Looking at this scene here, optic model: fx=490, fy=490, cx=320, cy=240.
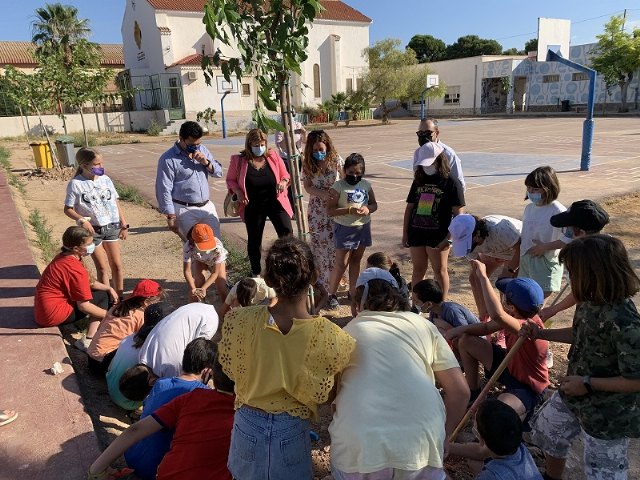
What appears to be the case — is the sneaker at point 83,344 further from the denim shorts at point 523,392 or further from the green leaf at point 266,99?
the denim shorts at point 523,392

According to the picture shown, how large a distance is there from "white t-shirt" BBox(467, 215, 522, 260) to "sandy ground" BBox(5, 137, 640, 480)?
880 mm

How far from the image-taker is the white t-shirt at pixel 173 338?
3117mm

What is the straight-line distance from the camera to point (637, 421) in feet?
6.57

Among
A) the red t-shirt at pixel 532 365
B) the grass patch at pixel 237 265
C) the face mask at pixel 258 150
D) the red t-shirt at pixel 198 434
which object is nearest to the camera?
the red t-shirt at pixel 198 434

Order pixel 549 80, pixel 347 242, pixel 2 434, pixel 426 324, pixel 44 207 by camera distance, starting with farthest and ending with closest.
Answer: pixel 549 80 < pixel 44 207 < pixel 347 242 < pixel 2 434 < pixel 426 324

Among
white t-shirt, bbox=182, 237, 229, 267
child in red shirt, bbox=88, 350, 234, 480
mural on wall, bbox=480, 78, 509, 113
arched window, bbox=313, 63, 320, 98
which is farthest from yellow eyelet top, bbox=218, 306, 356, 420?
mural on wall, bbox=480, 78, 509, 113

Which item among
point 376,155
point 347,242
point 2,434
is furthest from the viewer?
point 376,155

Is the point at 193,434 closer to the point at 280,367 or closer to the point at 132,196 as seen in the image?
the point at 280,367

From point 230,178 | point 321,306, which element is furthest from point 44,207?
point 321,306

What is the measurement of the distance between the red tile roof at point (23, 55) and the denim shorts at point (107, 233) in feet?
145

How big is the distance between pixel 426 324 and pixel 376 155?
15.4 meters

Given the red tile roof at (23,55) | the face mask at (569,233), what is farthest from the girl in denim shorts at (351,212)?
the red tile roof at (23,55)

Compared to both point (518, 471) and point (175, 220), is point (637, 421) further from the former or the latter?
point (175, 220)

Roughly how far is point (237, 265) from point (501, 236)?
345cm
